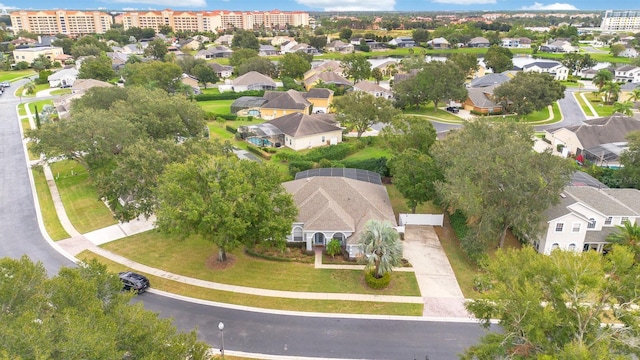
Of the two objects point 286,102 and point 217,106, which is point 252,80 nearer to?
point 217,106

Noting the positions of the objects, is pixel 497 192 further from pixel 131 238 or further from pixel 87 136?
pixel 87 136

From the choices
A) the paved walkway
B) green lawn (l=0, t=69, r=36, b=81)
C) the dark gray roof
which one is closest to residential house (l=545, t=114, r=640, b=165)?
the paved walkway

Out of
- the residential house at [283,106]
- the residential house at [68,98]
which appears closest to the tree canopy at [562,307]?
the residential house at [283,106]

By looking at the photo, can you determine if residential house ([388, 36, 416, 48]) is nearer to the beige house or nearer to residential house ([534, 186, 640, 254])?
the beige house

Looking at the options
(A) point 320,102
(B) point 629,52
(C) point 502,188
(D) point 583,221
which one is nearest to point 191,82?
(A) point 320,102

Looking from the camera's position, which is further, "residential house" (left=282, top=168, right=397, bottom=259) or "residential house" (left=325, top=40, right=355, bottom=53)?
"residential house" (left=325, top=40, right=355, bottom=53)
